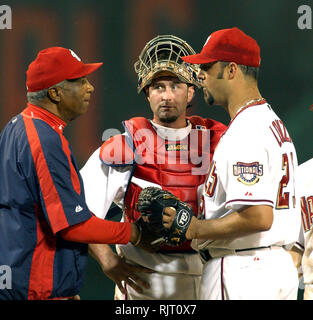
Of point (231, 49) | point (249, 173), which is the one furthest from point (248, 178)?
point (231, 49)

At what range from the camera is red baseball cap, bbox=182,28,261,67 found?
6.62ft

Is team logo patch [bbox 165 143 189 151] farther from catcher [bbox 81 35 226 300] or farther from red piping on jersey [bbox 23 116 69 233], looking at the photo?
red piping on jersey [bbox 23 116 69 233]

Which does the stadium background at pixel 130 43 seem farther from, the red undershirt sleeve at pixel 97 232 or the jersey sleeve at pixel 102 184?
the red undershirt sleeve at pixel 97 232

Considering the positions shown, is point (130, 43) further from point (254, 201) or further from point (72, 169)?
point (254, 201)

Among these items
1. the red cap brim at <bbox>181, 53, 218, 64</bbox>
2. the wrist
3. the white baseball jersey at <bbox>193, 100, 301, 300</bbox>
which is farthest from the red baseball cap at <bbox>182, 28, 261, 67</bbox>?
the wrist

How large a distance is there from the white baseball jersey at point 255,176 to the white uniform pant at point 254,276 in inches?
1.8

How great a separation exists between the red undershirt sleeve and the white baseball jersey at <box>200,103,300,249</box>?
1.05ft

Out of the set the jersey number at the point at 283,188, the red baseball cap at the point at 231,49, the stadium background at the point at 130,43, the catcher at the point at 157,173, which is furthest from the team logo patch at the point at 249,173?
the stadium background at the point at 130,43

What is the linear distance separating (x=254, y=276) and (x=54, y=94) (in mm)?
972

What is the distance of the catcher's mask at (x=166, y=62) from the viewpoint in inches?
95.6

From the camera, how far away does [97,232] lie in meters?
1.94

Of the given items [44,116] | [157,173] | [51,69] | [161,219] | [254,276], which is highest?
[51,69]

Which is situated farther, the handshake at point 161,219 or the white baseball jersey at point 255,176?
the handshake at point 161,219

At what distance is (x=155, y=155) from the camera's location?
2398 mm
